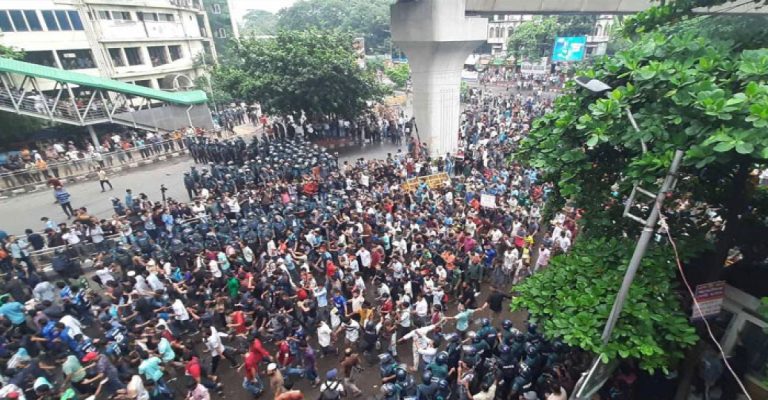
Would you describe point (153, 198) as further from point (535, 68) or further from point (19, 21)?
point (535, 68)

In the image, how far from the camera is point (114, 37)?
30.2 m

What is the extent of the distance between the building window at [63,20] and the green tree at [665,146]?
33568 millimetres

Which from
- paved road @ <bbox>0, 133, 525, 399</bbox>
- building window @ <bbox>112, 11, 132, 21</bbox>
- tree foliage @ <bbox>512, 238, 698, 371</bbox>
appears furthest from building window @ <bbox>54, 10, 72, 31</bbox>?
tree foliage @ <bbox>512, 238, 698, 371</bbox>

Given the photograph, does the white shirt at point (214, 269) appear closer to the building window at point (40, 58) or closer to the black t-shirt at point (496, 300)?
the black t-shirt at point (496, 300)

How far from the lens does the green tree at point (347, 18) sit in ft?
221

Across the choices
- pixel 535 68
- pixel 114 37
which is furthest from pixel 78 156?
pixel 535 68

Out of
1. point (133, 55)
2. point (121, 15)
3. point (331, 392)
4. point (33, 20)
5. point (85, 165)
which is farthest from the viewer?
point (133, 55)

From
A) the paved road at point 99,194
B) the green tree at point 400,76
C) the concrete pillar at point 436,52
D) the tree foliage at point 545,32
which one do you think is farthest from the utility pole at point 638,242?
the tree foliage at point 545,32

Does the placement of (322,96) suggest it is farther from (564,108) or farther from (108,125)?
(564,108)

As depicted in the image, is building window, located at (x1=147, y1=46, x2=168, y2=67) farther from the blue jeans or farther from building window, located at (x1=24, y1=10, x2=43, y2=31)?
the blue jeans

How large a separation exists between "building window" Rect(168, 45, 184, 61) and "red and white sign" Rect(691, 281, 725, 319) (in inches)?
1623

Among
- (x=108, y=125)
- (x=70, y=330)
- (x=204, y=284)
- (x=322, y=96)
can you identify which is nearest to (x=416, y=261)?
(x=204, y=284)

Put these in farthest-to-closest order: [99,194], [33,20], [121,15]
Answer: [121,15]
[33,20]
[99,194]

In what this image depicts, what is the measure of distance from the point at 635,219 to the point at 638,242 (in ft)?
1.12
